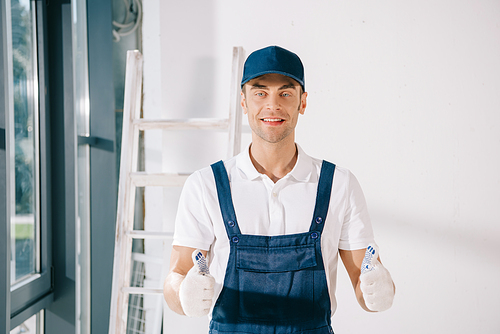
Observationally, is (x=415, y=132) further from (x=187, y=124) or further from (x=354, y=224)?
(x=187, y=124)

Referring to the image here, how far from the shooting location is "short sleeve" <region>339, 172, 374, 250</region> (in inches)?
48.5

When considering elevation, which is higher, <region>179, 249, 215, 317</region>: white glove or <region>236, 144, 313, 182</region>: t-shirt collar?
<region>236, 144, 313, 182</region>: t-shirt collar

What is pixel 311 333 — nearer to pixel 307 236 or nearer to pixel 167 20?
pixel 307 236

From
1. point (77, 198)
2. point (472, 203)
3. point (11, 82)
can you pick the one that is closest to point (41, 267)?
point (77, 198)

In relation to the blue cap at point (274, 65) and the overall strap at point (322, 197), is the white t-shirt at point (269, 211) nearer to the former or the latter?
the overall strap at point (322, 197)

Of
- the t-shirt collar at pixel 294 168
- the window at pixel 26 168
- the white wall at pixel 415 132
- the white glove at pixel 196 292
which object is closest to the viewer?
the white glove at pixel 196 292

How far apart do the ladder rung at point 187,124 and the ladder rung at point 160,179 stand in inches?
9.6

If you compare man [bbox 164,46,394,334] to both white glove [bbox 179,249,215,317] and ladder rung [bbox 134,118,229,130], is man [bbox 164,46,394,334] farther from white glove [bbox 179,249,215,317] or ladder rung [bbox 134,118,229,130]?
ladder rung [bbox 134,118,229,130]

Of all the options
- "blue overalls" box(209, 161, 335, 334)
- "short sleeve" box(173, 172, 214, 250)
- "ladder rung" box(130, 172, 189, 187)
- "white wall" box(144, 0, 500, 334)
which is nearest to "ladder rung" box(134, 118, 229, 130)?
"ladder rung" box(130, 172, 189, 187)

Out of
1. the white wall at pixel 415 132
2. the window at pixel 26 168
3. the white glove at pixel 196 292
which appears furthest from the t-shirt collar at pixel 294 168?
the window at pixel 26 168

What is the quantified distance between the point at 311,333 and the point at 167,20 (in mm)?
1689

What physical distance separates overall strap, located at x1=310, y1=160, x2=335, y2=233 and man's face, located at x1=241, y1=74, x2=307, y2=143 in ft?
0.60

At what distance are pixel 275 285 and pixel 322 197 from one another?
0.32m

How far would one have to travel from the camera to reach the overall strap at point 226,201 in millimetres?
1185
